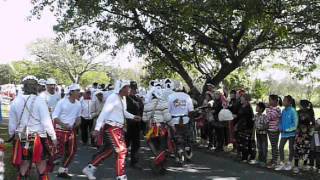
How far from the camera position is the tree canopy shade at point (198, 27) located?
1183 cm

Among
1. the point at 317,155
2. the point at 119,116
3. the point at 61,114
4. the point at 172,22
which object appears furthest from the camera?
the point at 172,22

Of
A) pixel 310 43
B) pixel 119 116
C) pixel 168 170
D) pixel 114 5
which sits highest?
pixel 114 5

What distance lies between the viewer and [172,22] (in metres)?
15.0

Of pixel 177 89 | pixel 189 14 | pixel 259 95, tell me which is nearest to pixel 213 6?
pixel 189 14

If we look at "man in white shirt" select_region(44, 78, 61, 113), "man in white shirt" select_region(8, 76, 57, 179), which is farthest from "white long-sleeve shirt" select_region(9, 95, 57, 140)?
"man in white shirt" select_region(44, 78, 61, 113)

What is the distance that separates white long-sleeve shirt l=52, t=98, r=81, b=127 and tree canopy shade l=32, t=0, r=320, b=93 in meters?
4.11

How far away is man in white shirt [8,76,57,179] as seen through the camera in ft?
24.5

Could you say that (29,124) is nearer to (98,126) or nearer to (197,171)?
(98,126)

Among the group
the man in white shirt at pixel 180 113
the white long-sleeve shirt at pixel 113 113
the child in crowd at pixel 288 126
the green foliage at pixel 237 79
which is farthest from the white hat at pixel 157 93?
the green foliage at pixel 237 79

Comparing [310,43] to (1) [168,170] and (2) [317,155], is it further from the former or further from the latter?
(1) [168,170]

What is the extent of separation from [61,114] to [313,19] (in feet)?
21.2

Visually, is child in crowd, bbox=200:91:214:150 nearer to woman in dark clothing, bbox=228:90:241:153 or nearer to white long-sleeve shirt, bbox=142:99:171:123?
woman in dark clothing, bbox=228:90:241:153

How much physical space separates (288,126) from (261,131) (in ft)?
3.06

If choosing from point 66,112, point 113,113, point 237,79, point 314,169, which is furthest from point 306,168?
point 237,79
